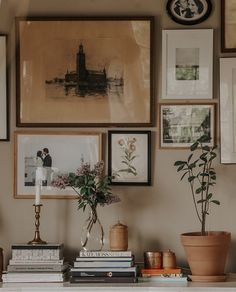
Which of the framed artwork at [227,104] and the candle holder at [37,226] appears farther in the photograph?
the framed artwork at [227,104]

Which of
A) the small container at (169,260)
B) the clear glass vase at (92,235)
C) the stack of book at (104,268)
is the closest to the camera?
the stack of book at (104,268)

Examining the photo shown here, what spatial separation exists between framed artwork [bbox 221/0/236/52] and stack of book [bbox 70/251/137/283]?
47.3 inches

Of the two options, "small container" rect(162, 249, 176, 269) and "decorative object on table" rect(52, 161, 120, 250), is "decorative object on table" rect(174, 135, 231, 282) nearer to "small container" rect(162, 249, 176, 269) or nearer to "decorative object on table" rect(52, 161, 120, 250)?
"small container" rect(162, 249, 176, 269)

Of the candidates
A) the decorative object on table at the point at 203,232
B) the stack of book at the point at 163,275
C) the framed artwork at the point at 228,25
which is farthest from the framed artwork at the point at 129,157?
the framed artwork at the point at 228,25

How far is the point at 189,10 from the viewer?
3.78 meters

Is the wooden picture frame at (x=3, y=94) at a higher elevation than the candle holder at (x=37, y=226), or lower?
higher

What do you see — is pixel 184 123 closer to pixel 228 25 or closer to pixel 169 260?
pixel 228 25

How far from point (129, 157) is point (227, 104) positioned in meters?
0.58

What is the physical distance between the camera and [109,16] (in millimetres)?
3793

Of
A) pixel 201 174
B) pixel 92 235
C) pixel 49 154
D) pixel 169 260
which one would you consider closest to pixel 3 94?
pixel 49 154

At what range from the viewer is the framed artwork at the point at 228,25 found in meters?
3.75

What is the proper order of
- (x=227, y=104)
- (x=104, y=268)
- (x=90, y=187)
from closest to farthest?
A: (x=104, y=268) < (x=90, y=187) < (x=227, y=104)

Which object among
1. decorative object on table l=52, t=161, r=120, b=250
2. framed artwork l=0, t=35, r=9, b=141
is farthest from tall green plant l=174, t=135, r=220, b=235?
framed artwork l=0, t=35, r=9, b=141

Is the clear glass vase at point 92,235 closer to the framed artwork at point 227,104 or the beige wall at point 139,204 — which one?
the beige wall at point 139,204
